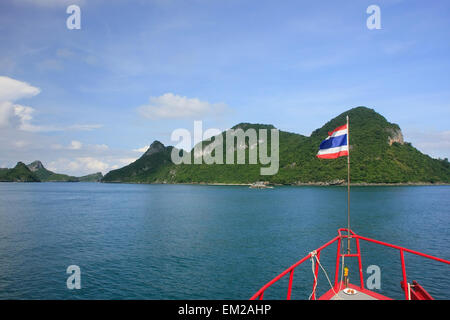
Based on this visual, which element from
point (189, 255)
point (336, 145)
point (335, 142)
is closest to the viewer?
point (336, 145)

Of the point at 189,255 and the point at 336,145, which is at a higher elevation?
the point at 336,145

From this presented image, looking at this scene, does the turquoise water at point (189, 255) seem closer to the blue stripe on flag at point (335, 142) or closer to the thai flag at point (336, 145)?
the thai flag at point (336, 145)

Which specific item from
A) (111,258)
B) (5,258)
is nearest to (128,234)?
(111,258)

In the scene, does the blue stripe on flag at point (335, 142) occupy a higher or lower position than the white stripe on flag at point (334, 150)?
higher

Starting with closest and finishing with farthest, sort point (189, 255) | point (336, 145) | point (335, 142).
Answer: point (336, 145)
point (335, 142)
point (189, 255)

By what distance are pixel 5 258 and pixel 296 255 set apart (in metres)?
30.8

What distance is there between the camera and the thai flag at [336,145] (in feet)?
41.9

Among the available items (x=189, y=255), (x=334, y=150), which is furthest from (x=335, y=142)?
(x=189, y=255)

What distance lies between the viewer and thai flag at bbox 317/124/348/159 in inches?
502

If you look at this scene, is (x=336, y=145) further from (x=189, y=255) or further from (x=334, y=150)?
(x=189, y=255)

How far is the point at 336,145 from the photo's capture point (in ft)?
43.8

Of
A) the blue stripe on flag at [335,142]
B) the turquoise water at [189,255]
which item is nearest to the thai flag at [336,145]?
the blue stripe on flag at [335,142]

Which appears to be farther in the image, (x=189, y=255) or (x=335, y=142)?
(x=189, y=255)
